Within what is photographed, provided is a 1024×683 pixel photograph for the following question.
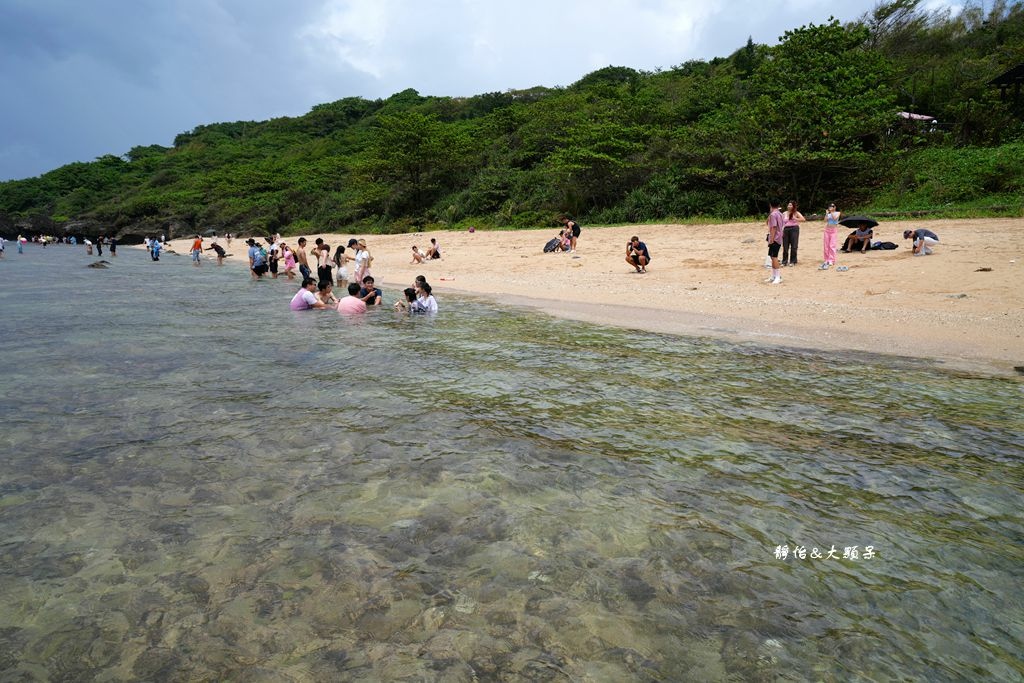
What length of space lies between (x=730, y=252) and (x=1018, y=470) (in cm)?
1511

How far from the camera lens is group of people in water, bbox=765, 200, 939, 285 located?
14148 millimetres

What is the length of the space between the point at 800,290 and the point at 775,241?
68.9 inches

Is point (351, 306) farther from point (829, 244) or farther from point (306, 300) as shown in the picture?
point (829, 244)

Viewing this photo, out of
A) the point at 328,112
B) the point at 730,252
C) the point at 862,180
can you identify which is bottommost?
the point at 730,252

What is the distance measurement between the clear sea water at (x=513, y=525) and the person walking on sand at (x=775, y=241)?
6.93m

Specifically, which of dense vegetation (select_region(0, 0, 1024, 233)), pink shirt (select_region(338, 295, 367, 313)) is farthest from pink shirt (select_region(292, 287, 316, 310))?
dense vegetation (select_region(0, 0, 1024, 233))

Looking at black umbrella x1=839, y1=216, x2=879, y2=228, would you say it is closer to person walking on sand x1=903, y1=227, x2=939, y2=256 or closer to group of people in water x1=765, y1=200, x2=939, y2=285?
group of people in water x1=765, y1=200, x2=939, y2=285

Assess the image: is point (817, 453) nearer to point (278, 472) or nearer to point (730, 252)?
point (278, 472)

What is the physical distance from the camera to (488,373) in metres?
7.61

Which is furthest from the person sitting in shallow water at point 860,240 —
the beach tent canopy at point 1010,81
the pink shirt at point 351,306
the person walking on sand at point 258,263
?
the person walking on sand at point 258,263

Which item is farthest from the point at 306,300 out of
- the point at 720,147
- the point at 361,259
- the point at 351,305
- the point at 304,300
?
the point at 720,147

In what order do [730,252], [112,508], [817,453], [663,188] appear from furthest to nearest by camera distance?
[663,188] < [730,252] < [817,453] < [112,508]

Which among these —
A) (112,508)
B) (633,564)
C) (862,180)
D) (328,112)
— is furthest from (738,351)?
(328,112)

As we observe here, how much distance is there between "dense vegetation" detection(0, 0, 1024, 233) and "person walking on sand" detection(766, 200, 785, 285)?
1049 centimetres
